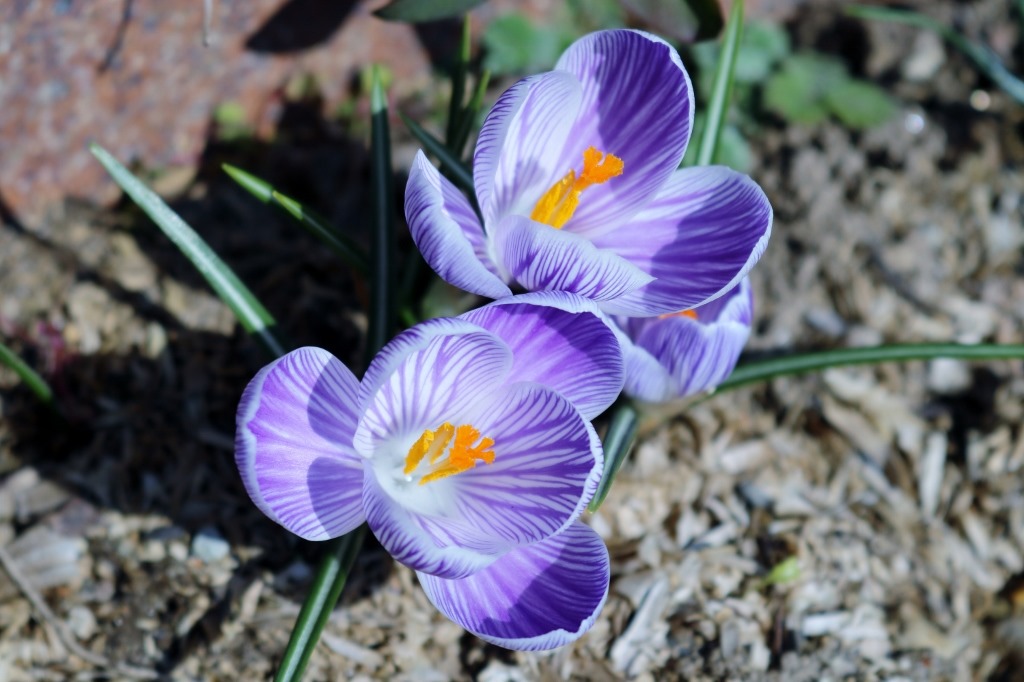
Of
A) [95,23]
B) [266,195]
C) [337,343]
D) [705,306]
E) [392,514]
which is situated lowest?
[337,343]

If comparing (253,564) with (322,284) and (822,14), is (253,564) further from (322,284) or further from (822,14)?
(822,14)

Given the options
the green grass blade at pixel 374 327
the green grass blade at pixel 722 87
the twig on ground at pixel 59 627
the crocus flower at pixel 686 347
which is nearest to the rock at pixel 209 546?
the twig on ground at pixel 59 627

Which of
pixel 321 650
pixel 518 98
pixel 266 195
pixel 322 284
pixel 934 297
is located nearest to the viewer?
pixel 518 98

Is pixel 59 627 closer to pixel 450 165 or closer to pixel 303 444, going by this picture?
pixel 303 444

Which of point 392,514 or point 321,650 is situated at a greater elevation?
point 392,514

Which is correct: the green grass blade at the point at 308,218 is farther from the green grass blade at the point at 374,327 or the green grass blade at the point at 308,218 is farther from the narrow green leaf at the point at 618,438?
the narrow green leaf at the point at 618,438

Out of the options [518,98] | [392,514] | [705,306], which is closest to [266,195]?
[518,98]

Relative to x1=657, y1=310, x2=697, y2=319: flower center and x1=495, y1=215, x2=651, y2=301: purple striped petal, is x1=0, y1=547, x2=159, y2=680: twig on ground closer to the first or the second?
x1=495, y1=215, x2=651, y2=301: purple striped petal
